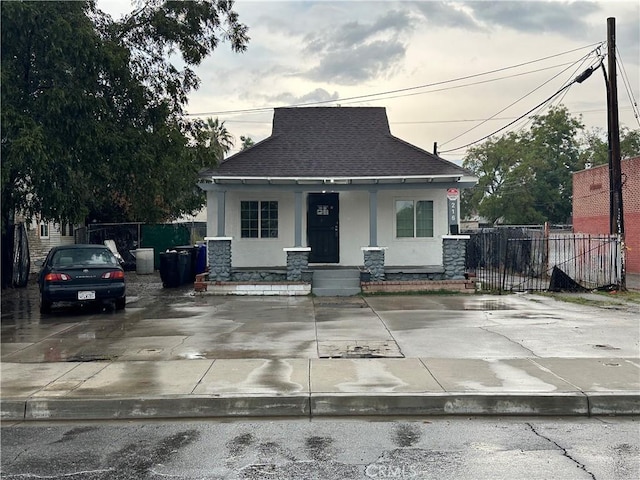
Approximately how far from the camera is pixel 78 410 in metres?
6.97

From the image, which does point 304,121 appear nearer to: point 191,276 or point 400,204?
point 400,204

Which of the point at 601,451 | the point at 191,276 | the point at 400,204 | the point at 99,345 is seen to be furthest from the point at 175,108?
the point at 601,451

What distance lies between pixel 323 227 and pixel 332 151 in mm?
Result: 2372

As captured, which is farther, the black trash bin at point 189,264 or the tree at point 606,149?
the tree at point 606,149

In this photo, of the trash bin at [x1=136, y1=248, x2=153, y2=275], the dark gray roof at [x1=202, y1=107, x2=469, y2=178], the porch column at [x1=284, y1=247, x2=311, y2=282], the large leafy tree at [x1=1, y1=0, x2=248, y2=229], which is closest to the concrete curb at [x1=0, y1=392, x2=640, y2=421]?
the large leafy tree at [x1=1, y1=0, x2=248, y2=229]

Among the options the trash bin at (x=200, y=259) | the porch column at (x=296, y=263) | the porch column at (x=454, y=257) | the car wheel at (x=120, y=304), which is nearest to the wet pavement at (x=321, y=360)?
the car wheel at (x=120, y=304)

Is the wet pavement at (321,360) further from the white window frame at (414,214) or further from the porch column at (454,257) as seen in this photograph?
the white window frame at (414,214)

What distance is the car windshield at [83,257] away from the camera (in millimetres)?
14117

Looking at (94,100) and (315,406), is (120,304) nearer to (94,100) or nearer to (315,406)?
(94,100)

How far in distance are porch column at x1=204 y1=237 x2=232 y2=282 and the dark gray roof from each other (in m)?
1.88

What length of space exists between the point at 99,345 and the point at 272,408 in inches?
182

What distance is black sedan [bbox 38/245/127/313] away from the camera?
13672 mm

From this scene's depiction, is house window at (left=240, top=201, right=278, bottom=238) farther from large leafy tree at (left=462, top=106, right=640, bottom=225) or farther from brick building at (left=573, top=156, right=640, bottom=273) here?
large leafy tree at (left=462, top=106, right=640, bottom=225)

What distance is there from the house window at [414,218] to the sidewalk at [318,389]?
37.3ft
